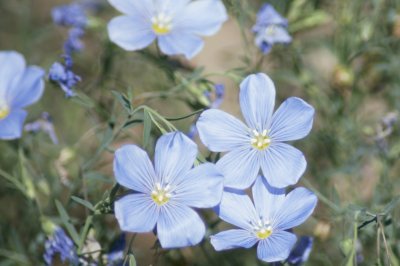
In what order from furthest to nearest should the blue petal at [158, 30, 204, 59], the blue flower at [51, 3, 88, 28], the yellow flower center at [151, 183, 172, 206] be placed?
the blue flower at [51, 3, 88, 28] → the blue petal at [158, 30, 204, 59] → the yellow flower center at [151, 183, 172, 206]

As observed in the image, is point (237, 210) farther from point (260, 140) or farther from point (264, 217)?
point (260, 140)

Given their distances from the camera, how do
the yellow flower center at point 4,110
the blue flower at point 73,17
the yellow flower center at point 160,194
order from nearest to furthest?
the yellow flower center at point 160,194 < the yellow flower center at point 4,110 < the blue flower at point 73,17

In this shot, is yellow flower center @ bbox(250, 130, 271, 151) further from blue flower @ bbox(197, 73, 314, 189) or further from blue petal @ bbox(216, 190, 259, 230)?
blue petal @ bbox(216, 190, 259, 230)

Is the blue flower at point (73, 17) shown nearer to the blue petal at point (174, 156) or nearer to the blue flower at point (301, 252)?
the blue petal at point (174, 156)

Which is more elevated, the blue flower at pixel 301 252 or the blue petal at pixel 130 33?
the blue petal at pixel 130 33

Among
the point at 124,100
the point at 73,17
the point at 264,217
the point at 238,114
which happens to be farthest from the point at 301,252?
the point at 73,17

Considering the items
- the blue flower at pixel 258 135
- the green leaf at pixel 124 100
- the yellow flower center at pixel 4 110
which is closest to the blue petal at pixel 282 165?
the blue flower at pixel 258 135

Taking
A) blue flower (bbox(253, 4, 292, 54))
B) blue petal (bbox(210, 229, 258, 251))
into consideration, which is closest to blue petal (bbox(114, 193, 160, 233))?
blue petal (bbox(210, 229, 258, 251))
